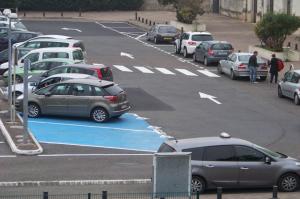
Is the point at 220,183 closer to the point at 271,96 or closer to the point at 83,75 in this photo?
the point at 83,75

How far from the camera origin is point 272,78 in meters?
42.5

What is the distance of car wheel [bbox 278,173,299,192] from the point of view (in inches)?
840

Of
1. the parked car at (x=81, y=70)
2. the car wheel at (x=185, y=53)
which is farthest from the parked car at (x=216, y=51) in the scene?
the parked car at (x=81, y=70)

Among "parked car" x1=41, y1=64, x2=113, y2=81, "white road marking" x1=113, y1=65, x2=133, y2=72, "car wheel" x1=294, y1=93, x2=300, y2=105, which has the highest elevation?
"parked car" x1=41, y1=64, x2=113, y2=81

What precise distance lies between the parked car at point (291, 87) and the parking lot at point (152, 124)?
347 millimetres

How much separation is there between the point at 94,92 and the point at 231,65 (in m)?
13.5

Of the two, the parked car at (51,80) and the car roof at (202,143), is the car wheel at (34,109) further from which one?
the car roof at (202,143)

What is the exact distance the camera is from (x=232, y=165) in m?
20.9

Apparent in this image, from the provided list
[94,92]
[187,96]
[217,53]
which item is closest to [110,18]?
[217,53]

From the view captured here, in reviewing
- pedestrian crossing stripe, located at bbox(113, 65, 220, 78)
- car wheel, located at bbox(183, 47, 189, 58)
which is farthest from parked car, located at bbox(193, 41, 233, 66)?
car wheel, located at bbox(183, 47, 189, 58)

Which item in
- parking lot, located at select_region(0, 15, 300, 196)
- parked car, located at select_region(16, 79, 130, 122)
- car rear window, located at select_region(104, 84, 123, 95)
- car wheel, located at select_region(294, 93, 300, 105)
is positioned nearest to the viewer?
parking lot, located at select_region(0, 15, 300, 196)

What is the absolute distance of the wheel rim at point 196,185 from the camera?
2066 cm

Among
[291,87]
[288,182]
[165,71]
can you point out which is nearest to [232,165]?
[288,182]

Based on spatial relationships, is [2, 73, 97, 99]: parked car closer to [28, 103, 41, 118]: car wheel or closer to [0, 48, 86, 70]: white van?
[28, 103, 41, 118]: car wheel
